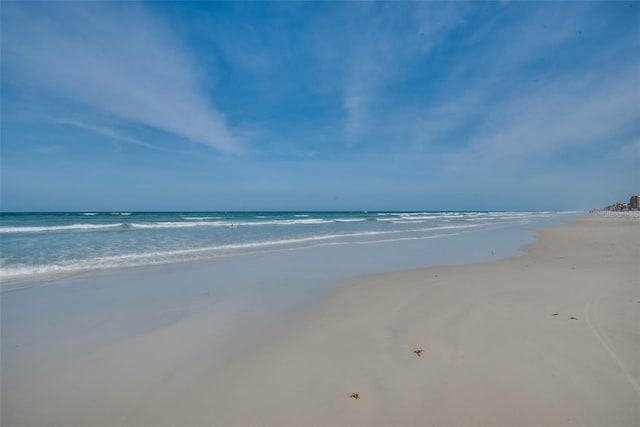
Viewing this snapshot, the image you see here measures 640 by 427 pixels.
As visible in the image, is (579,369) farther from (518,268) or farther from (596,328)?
(518,268)

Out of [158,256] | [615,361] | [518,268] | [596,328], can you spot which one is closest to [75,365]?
[615,361]

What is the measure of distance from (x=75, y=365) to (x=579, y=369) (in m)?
5.27

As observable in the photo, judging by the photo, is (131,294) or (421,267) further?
(421,267)

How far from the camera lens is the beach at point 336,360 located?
2.54 m

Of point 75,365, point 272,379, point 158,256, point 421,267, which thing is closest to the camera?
point 272,379

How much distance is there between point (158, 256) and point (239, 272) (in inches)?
159

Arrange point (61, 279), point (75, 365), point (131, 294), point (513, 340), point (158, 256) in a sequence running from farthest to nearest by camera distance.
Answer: point (158, 256), point (61, 279), point (131, 294), point (513, 340), point (75, 365)

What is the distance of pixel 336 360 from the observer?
131 inches

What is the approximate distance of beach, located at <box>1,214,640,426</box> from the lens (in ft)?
8.32

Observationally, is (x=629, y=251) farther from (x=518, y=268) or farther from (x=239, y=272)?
(x=239, y=272)

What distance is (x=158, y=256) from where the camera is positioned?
10328 mm

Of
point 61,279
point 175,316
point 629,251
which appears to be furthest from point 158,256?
point 629,251

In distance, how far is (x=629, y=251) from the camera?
35.2ft

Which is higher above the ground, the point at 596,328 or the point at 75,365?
the point at 596,328
